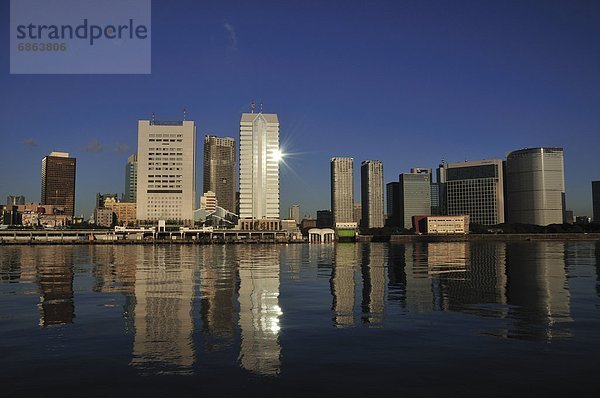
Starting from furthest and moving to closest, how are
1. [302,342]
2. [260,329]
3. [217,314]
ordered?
[217,314] → [260,329] → [302,342]

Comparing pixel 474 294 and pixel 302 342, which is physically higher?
pixel 302 342

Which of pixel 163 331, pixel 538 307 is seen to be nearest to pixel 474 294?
pixel 538 307

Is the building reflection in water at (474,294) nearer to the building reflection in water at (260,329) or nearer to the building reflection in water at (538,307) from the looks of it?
the building reflection in water at (538,307)

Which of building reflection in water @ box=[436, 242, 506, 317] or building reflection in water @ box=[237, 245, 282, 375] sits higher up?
building reflection in water @ box=[237, 245, 282, 375]

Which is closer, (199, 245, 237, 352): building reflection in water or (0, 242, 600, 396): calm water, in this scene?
(0, 242, 600, 396): calm water

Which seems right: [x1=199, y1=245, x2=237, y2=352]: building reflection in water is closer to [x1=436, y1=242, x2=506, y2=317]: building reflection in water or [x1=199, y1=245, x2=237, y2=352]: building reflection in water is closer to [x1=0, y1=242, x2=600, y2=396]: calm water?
[x1=0, y1=242, x2=600, y2=396]: calm water

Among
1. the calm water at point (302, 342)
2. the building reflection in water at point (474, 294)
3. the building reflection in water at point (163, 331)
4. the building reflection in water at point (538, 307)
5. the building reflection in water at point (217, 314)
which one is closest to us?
the calm water at point (302, 342)

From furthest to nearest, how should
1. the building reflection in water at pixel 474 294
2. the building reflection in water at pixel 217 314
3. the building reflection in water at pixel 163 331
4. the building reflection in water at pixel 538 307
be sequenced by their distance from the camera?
the building reflection in water at pixel 474 294 < the building reflection in water at pixel 538 307 < the building reflection in water at pixel 217 314 < the building reflection in water at pixel 163 331

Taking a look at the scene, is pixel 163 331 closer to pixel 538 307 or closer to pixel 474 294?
pixel 538 307

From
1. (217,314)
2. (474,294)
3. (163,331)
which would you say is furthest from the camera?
(474,294)

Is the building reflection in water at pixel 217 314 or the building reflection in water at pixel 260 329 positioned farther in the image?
the building reflection in water at pixel 217 314

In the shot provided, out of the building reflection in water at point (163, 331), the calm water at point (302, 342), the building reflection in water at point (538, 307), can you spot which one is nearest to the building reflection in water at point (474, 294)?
the calm water at point (302, 342)

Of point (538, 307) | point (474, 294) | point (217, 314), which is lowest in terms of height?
point (474, 294)

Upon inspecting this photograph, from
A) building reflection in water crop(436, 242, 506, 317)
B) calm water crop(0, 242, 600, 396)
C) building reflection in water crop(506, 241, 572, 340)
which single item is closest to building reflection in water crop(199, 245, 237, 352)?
calm water crop(0, 242, 600, 396)
